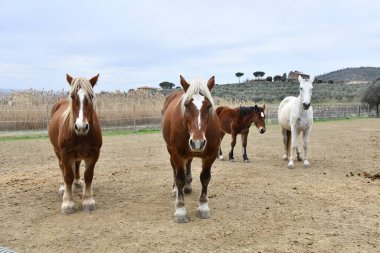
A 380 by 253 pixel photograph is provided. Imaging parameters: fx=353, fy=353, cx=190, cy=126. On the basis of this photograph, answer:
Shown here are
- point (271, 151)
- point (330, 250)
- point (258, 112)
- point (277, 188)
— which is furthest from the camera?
point (271, 151)

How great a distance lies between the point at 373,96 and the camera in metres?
34.2

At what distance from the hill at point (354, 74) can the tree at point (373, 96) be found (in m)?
62.7

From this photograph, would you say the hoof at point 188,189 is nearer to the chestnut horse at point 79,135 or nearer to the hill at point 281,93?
the chestnut horse at point 79,135

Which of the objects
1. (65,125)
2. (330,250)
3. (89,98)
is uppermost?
(89,98)

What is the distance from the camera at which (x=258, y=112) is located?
32.2ft

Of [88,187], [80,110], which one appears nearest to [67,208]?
[88,187]

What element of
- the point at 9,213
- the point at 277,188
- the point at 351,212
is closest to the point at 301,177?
the point at 277,188

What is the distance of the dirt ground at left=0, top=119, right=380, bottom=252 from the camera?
3.99m

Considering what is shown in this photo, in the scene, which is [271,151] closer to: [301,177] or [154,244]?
[301,177]

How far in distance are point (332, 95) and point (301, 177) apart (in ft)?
150

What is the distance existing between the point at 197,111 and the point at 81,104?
1.61 m

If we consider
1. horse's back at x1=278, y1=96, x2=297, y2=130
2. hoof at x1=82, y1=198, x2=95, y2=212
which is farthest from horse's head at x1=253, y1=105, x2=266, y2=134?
hoof at x1=82, y1=198, x2=95, y2=212

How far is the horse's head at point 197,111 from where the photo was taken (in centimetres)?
411

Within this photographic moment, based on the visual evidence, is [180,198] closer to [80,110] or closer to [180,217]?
[180,217]
